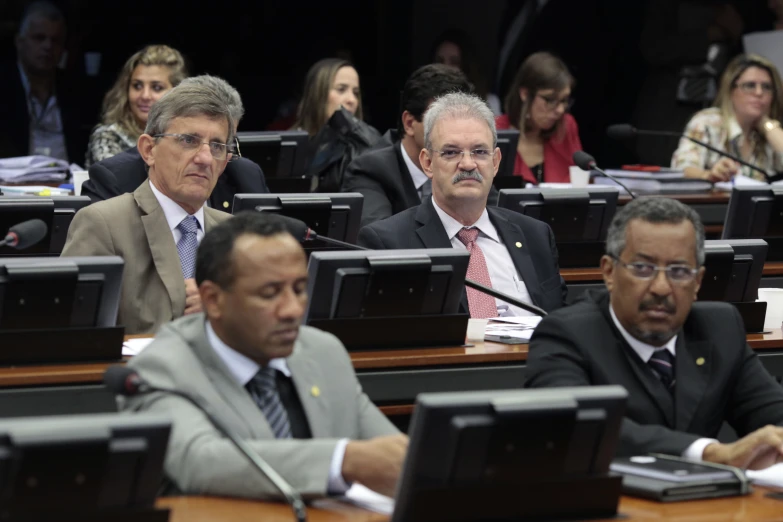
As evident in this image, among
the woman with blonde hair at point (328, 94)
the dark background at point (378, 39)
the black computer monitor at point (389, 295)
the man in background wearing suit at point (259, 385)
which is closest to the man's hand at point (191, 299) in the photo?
the black computer monitor at point (389, 295)

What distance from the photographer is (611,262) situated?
329cm

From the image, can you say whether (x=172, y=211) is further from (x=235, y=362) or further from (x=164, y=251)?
(x=235, y=362)

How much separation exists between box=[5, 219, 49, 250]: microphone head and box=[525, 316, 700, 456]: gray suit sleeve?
1241 mm

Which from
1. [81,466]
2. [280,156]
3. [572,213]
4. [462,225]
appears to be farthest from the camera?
[280,156]

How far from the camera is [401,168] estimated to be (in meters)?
5.67

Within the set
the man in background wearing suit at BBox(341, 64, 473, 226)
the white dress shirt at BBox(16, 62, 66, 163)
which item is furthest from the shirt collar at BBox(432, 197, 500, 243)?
the white dress shirt at BBox(16, 62, 66, 163)

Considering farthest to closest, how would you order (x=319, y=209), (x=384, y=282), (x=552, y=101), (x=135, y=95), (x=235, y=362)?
(x=552, y=101) < (x=135, y=95) < (x=319, y=209) < (x=384, y=282) < (x=235, y=362)

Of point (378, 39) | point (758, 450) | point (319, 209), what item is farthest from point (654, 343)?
point (378, 39)

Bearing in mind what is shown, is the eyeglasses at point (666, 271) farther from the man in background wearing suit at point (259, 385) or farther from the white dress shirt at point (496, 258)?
the white dress shirt at point (496, 258)

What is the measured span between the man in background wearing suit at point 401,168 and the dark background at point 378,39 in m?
3.28

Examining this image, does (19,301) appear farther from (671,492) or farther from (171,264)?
(671,492)

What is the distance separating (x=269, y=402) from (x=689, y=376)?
1.03 meters

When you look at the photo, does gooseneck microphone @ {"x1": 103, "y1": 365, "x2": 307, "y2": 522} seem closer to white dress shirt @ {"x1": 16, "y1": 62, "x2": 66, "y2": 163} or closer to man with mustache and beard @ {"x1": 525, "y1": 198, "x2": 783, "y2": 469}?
man with mustache and beard @ {"x1": 525, "y1": 198, "x2": 783, "y2": 469}

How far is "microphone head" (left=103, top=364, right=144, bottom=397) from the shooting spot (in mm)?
2498
